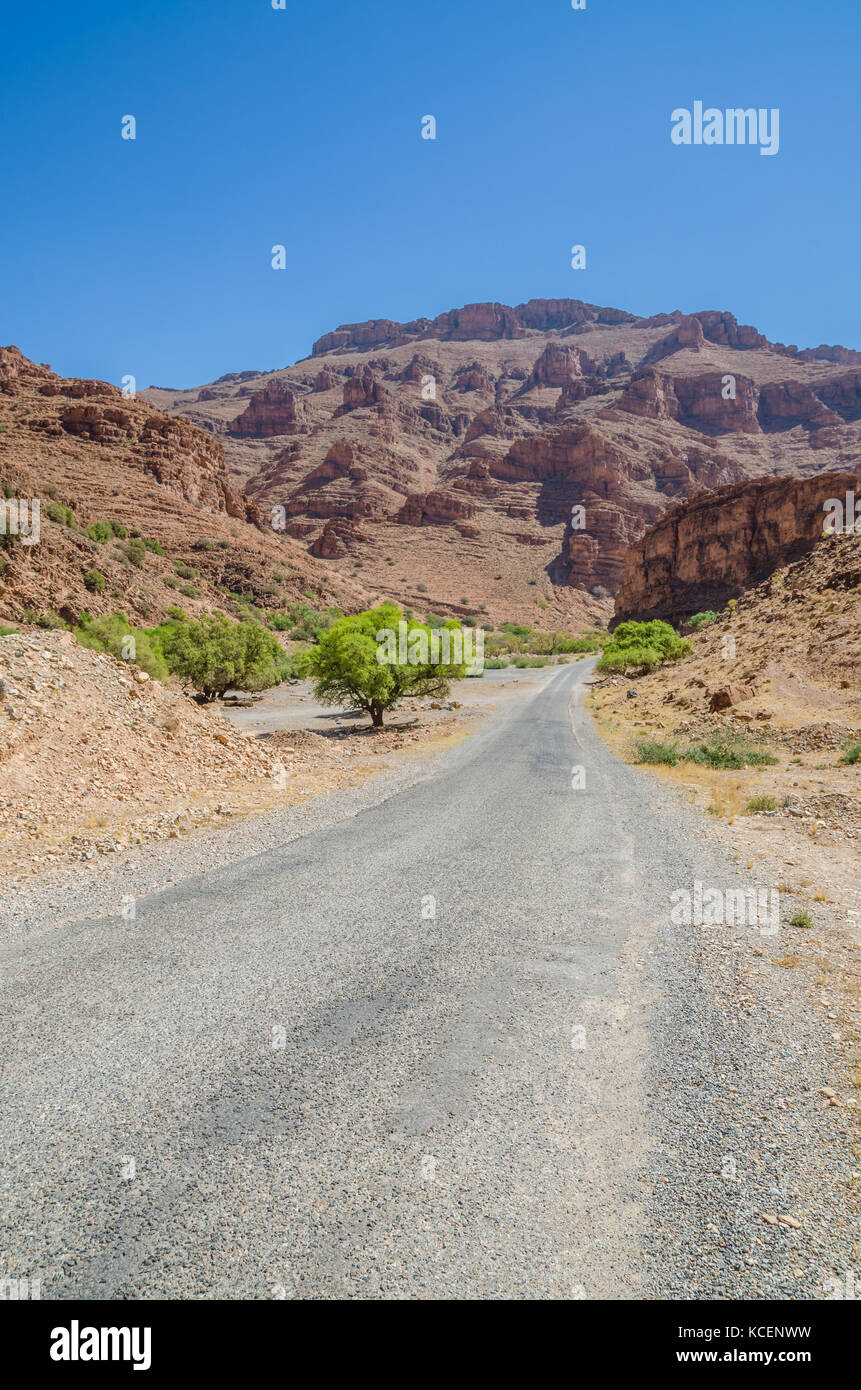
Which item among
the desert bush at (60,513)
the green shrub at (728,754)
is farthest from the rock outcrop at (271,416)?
the green shrub at (728,754)

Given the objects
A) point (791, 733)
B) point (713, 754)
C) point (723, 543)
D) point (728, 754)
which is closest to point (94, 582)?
point (713, 754)

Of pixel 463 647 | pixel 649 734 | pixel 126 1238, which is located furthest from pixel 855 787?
pixel 463 647

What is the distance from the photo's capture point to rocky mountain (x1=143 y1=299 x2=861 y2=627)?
394ft

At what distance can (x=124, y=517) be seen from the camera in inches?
2527

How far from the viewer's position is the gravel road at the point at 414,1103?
2.78 metres

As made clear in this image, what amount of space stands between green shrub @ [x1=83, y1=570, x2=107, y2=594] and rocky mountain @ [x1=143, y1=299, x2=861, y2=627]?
5824 centimetres

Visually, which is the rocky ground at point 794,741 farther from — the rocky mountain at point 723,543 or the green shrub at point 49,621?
the rocky mountain at point 723,543

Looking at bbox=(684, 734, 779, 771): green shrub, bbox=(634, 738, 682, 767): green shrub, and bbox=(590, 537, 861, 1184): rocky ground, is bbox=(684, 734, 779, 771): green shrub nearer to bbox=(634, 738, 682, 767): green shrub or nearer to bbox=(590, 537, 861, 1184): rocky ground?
bbox=(590, 537, 861, 1184): rocky ground

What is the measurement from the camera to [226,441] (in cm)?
17150

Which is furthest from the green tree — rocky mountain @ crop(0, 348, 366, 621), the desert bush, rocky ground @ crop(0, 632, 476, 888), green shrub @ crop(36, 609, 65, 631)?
the desert bush

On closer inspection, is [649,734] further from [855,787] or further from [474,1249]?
[474,1249]

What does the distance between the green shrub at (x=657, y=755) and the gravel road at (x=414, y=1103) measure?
10.5 m
